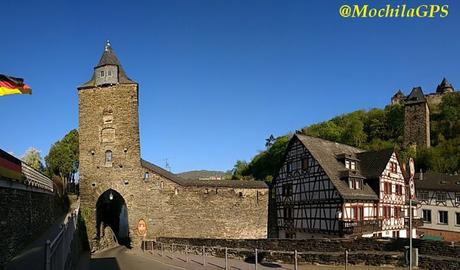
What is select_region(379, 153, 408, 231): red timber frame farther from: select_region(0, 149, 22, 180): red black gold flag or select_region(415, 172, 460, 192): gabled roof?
select_region(0, 149, 22, 180): red black gold flag

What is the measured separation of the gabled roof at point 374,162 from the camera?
3244cm

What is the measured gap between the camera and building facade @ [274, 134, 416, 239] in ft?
94.8

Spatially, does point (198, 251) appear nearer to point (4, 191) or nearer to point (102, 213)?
point (102, 213)

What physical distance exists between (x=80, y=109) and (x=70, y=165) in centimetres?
2345

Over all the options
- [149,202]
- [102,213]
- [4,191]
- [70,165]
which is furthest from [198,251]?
[70,165]

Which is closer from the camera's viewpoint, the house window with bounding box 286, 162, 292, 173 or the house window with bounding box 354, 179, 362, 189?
the house window with bounding box 354, 179, 362, 189

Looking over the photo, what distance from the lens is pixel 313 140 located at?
33.4 metres

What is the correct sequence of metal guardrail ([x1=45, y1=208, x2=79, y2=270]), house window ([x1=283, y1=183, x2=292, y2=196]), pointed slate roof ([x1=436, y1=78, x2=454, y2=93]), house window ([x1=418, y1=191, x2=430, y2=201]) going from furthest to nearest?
pointed slate roof ([x1=436, y1=78, x2=454, y2=93]), house window ([x1=418, y1=191, x2=430, y2=201]), house window ([x1=283, y1=183, x2=292, y2=196]), metal guardrail ([x1=45, y1=208, x2=79, y2=270])

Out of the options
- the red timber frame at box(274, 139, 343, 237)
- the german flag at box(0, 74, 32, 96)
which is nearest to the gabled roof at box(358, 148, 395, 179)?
the red timber frame at box(274, 139, 343, 237)

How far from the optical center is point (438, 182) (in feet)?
142

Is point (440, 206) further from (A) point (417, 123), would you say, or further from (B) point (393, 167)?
(A) point (417, 123)

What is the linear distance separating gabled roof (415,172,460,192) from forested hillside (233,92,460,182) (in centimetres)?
1337

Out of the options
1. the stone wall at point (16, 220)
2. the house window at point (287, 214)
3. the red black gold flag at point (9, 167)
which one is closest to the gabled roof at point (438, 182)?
the house window at point (287, 214)

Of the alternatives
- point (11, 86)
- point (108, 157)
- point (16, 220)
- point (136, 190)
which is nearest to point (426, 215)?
point (136, 190)
